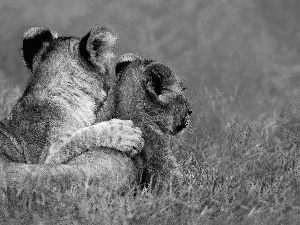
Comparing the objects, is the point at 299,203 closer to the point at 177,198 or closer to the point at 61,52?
the point at 177,198

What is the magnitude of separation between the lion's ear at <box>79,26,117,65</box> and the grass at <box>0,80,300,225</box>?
1.30m

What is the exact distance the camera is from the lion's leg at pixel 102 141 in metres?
8.77

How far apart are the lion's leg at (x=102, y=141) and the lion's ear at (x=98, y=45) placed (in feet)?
3.08

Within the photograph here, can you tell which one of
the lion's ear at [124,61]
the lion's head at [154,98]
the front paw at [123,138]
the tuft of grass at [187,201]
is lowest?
the tuft of grass at [187,201]

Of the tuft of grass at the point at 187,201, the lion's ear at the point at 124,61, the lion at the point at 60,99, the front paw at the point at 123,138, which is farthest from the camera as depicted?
the lion's ear at the point at 124,61

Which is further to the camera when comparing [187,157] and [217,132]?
[217,132]

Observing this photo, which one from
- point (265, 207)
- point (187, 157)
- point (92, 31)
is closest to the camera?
point (265, 207)

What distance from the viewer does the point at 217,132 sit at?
515 inches

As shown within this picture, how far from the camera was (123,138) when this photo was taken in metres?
8.77

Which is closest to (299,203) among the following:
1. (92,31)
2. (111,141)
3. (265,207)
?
(265,207)

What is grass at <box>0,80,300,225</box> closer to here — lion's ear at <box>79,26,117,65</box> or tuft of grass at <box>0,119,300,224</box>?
tuft of grass at <box>0,119,300,224</box>

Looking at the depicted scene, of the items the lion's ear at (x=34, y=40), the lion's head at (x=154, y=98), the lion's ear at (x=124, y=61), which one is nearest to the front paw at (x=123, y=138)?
the lion's head at (x=154, y=98)

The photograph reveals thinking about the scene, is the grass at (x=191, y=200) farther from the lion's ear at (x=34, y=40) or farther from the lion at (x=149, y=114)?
the lion's ear at (x=34, y=40)

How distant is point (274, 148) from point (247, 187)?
218 centimetres
